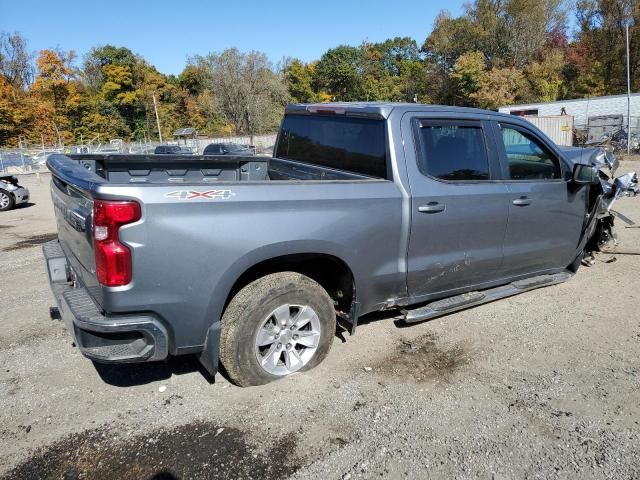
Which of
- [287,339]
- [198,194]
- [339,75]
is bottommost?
[287,339]

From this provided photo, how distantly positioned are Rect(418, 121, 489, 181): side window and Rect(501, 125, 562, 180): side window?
1.13 feet

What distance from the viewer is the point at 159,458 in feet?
8.82

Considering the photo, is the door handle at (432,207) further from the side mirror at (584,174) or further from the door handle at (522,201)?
the side mirror at (584,174)

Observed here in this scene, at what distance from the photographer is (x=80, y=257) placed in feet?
10.3

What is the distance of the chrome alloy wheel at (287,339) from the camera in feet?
10.8

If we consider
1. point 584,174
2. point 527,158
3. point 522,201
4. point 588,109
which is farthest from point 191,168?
point 588,109

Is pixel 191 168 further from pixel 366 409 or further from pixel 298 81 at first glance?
pixel 298 81

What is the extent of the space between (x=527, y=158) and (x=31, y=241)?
313 inches

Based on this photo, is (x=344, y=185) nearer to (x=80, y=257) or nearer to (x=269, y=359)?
(x=269, y=359)

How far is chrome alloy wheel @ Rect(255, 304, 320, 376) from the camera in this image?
3.28 metres

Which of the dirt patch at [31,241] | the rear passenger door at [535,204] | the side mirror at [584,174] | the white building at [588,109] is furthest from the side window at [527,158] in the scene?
the white building at [588,109]

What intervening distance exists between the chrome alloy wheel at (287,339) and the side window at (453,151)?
1.42 m

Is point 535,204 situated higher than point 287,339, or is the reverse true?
point 535,204

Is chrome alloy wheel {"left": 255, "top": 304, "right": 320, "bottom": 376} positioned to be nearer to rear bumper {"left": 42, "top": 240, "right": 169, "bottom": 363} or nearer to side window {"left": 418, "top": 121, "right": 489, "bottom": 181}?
rear bumper {"left": 42, "top": 240, "right": 169, "bottom": 363}
